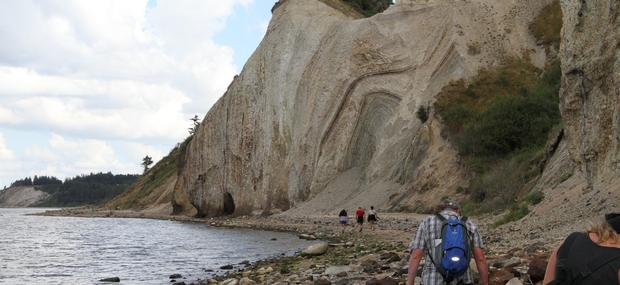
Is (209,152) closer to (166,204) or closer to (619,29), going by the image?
(166,204)

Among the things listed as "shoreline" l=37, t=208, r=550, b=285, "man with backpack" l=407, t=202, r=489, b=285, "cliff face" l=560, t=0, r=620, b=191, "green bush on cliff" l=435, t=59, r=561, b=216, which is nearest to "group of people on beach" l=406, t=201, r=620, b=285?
"man with backpack" l=407, t=202, r=489, b=285

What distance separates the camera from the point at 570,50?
15852 millimetres

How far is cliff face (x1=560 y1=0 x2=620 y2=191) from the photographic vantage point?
559 inches

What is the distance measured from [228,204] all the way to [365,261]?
147 feet

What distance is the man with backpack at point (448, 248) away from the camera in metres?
5.48

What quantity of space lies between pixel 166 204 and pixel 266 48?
33.7 meters

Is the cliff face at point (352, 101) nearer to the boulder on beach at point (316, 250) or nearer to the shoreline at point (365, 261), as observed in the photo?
the shoreline at point (365, 261)

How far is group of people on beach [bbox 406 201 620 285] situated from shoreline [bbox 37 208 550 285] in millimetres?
2206

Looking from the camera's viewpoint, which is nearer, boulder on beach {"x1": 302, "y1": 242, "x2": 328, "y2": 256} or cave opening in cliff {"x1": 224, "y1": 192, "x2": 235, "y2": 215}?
boulder on beach {"x1": 302, "y1": 242, "x2": 328, "y2": 256}

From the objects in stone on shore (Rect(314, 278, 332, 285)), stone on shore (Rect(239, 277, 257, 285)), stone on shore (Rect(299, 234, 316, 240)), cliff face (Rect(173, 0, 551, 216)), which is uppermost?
cliff face (Rect(173, 0, 551, 216))

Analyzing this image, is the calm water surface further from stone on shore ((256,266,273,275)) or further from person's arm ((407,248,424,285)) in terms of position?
person's arm ((407,248,424,285))

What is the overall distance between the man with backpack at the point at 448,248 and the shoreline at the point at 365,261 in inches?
85.2

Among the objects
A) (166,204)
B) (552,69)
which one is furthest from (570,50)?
(166,204)

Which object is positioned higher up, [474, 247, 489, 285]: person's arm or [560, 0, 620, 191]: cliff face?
[560, 0, 620, 191]: cliff face
